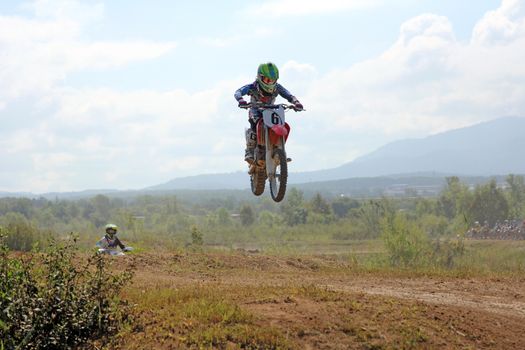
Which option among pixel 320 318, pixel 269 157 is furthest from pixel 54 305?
pixel 269 157

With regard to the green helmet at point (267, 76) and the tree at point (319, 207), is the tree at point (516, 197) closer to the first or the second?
the tree at point (319, 207)

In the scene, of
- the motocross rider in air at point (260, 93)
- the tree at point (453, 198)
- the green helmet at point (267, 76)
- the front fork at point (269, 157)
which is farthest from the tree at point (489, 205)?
the front fork at point (269, 157)

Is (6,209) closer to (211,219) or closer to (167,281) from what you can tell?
(211,219)

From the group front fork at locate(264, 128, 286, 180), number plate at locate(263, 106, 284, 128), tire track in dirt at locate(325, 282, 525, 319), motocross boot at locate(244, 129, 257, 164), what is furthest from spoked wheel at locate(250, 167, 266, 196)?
tire track in dirt at locate(325, 282, 525, 319)

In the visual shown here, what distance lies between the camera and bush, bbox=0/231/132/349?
8.52m

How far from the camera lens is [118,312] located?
943 cm

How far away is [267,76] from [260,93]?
539 mm

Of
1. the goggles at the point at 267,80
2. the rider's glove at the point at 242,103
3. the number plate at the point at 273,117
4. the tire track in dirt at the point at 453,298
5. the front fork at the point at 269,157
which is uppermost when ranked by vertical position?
the goggles at the point at 267,80

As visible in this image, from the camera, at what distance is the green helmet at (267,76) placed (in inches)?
483

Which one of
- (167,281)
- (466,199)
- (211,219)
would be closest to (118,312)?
(167,281)

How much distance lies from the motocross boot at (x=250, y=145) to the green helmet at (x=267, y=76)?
101 centimetres

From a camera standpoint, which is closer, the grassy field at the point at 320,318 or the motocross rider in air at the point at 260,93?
the grassy field at the point at 320,318

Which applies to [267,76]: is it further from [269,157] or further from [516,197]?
[516,197]

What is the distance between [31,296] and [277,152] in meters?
5.33
